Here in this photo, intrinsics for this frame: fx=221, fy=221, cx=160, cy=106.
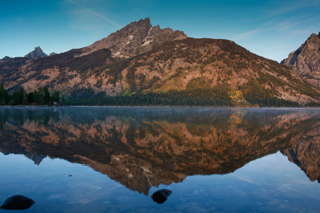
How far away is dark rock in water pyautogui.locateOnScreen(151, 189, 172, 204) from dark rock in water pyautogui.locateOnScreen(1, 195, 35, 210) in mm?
6916

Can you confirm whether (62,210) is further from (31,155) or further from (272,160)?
(272,160)

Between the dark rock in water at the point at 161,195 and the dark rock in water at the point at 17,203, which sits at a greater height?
the dark rock in water at the point at 17,203

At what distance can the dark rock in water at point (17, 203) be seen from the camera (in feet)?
38.3

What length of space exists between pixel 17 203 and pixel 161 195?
7.96 m

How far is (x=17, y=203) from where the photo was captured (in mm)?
11883

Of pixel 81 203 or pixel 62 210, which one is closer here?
pixel 62 210

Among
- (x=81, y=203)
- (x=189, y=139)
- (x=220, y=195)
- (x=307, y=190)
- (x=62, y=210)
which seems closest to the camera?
(x=62, y=210)

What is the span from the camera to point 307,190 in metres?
15.5

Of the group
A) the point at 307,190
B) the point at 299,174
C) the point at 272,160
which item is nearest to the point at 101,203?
the point at 307,190

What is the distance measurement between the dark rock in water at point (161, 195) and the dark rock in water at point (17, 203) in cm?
692

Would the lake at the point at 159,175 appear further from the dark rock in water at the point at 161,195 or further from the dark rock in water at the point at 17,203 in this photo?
the dark rock in water at the point at 17,203

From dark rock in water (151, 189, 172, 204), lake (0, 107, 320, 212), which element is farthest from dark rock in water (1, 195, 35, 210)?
dark rock in water (151, 189, 172, 204)

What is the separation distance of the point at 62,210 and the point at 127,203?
347 cm

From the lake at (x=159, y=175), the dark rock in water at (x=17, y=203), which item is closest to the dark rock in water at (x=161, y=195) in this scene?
the lake at (x=159, y=175)
